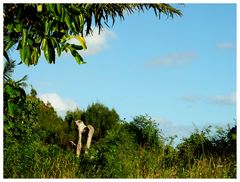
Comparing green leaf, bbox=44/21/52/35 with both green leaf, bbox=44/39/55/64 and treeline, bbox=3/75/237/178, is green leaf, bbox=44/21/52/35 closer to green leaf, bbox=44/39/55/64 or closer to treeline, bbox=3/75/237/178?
green leaf, bbox=44/39/55/64

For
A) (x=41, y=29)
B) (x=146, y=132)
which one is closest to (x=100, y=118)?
(x=146, y=132)

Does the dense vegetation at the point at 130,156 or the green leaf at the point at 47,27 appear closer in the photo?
the green leaf at the point at 47,27

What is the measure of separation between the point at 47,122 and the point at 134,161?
22.2 feet

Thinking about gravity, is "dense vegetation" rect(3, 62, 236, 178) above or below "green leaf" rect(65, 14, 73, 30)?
below

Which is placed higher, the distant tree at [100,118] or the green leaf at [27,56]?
the distant tree at [100,118]

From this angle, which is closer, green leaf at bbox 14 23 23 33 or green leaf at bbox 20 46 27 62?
green leaf at bbox 20 46 27 62

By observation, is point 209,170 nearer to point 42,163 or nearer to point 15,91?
point 42,163

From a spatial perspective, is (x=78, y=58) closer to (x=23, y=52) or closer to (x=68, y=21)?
(x=68, y=21)

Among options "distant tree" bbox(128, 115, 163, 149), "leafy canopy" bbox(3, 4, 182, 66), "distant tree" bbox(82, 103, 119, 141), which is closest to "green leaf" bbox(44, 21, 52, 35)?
"leafy canopy" bbox(3, 4, 182, 66)

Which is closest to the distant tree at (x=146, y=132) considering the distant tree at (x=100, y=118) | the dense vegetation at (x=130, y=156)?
the dense vegetation at (x=130, y=156)

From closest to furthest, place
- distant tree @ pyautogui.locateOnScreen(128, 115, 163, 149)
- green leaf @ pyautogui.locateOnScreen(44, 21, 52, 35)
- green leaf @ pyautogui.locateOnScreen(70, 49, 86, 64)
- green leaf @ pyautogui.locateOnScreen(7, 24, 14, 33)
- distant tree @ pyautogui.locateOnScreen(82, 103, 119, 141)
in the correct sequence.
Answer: green leaf @ pyautogui.locateOnScreen(70, 49, 86, 64) → green leaf @ pyautogui.locateOnScreen(44, 21, 52, 35) → green leaf @ pyautogui.locateOnScreen(7, 24, 14, 33) → distant tree @ pyautogui.locateOnScreen(128, 115, 163, 149) → distant tree @ pyautogui.locateOnScreen(82, 103, 119, 141)

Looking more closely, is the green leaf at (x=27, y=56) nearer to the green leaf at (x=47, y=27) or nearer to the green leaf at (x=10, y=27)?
the green leaf at (x=47, y=27)

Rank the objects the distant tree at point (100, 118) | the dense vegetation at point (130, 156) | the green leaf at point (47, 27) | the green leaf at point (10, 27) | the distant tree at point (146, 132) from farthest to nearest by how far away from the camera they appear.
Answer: the distant tree at point (100, 118)
the distant tree at point (146, 132)
the dense vegetation at point (130, 156)
the green leaf at point (10, 27)
the green leaf at point (47, 27)

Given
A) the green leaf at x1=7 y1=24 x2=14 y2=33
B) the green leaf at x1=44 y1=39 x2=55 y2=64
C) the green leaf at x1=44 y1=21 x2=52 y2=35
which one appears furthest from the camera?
the green leaf at x1=7 y1=24 x2=14 y2=33
